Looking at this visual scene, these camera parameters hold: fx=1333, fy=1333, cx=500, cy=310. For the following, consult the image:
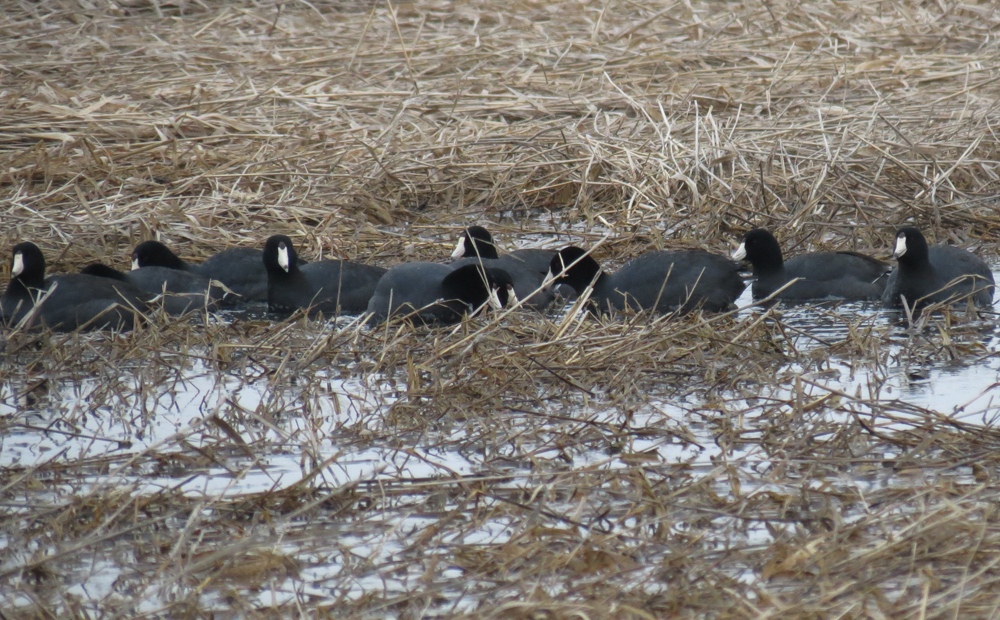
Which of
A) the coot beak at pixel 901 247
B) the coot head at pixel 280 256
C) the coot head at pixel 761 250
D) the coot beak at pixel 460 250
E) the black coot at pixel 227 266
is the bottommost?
the black coot at pixel 227 266

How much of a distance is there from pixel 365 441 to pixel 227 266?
284 centimetres

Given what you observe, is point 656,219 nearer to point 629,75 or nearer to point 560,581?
point 629,75

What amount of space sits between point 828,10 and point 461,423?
329 inches

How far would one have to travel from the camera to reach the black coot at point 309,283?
6410mm

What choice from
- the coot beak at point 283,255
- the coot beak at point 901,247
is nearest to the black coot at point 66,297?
the coot beak at point 283,255

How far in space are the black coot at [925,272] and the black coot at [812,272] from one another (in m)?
0.14

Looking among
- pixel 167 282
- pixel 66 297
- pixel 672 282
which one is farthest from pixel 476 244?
pixel 66 297

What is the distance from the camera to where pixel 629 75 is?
9945mm

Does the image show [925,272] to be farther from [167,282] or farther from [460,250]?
[167,282]

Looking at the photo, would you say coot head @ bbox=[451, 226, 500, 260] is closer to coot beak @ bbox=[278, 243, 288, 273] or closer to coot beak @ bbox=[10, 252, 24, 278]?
coot beak @ bbox=[278, 243, 288, 273]

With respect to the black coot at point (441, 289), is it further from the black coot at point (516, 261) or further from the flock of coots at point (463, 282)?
the black coot at point (516, 261)

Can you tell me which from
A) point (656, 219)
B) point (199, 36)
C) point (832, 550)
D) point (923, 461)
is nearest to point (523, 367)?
point (923, 461)

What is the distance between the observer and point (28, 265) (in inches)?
237

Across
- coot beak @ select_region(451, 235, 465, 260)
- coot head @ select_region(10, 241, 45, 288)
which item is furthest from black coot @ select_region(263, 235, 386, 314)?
coot head @ select_region(10, 241, 45, 288)
